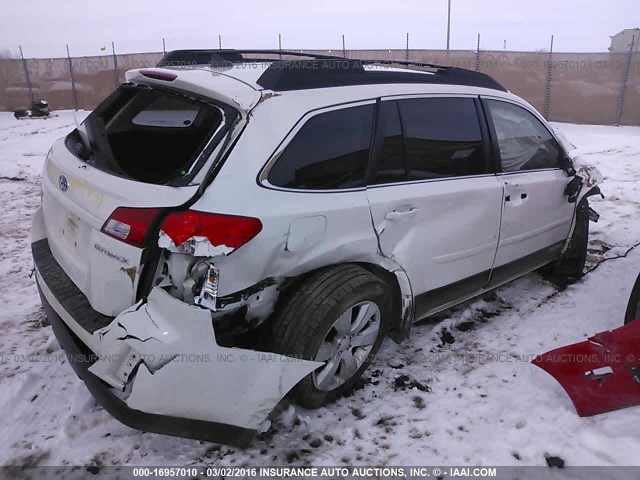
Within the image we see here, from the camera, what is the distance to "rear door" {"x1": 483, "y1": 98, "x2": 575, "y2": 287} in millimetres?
3420

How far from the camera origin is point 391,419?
2.66 meters

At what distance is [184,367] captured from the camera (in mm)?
2033

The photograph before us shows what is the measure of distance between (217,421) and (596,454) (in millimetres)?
1802

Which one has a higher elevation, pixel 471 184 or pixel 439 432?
pixel 471 184

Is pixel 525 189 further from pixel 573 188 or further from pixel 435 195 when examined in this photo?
pixel 435 195

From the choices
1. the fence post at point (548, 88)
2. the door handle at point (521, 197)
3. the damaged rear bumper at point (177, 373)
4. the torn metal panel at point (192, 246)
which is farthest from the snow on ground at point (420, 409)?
the fence post at point (548, 88)

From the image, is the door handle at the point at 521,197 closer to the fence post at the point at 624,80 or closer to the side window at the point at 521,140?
the side window at the point at 521,140

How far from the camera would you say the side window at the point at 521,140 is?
3432 mm

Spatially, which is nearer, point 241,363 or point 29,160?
point 241,363

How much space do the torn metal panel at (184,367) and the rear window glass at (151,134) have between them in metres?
0.61

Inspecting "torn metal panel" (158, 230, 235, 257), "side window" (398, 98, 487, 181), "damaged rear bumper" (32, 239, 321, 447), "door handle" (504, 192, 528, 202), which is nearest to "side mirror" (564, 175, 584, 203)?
"door handle" (504, 192, 528, 202)

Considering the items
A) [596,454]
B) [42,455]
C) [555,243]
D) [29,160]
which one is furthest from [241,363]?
[29,160]

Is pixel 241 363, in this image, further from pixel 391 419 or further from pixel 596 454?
pixel 596 454

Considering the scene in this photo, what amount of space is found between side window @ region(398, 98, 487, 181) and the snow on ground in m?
1.18
